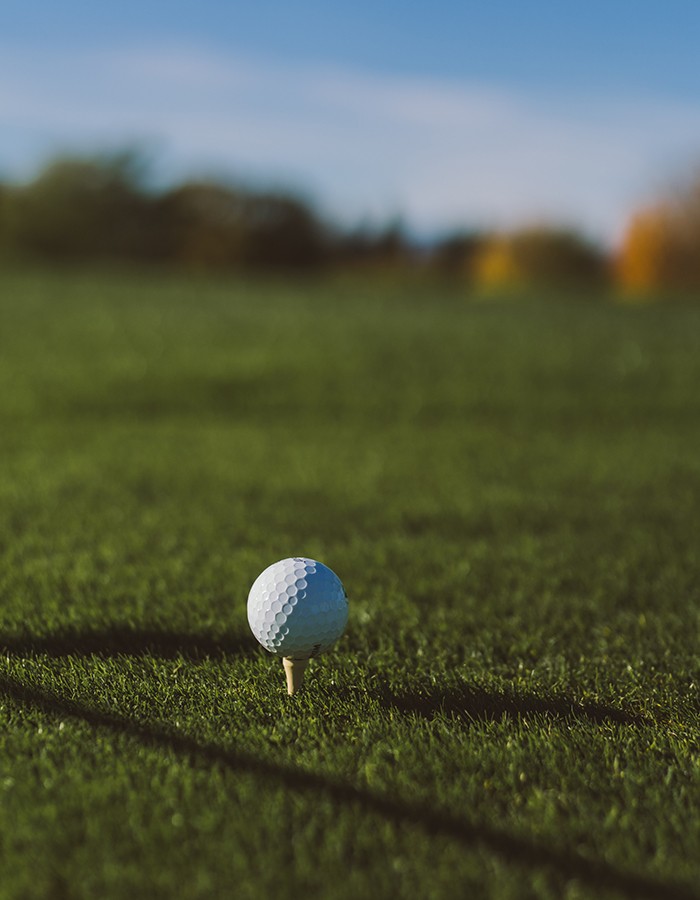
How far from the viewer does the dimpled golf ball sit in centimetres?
361

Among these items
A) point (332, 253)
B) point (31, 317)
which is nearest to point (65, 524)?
point (31, 317)

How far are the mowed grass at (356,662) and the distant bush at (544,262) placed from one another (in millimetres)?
21879

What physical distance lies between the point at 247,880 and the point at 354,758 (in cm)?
71

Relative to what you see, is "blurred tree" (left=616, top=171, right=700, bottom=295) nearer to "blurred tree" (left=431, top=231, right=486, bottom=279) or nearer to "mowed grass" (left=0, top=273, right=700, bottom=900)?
"blurred tree" (left=431, top=231, right=486, bottom=279)

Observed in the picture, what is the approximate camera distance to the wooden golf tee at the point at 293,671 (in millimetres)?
3607

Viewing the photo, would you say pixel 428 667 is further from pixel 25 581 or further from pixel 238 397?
pixel 238 397

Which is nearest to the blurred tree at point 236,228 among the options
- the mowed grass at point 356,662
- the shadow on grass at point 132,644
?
the mowed grass at point 356,662

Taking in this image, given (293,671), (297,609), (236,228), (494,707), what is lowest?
(494,707)

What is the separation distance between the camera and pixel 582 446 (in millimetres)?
10781

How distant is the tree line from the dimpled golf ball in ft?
90.6

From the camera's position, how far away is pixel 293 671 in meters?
3.61

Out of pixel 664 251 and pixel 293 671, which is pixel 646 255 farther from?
pixel 293 671

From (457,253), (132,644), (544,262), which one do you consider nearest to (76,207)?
(457,253)

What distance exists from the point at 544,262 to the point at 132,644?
104 feet
